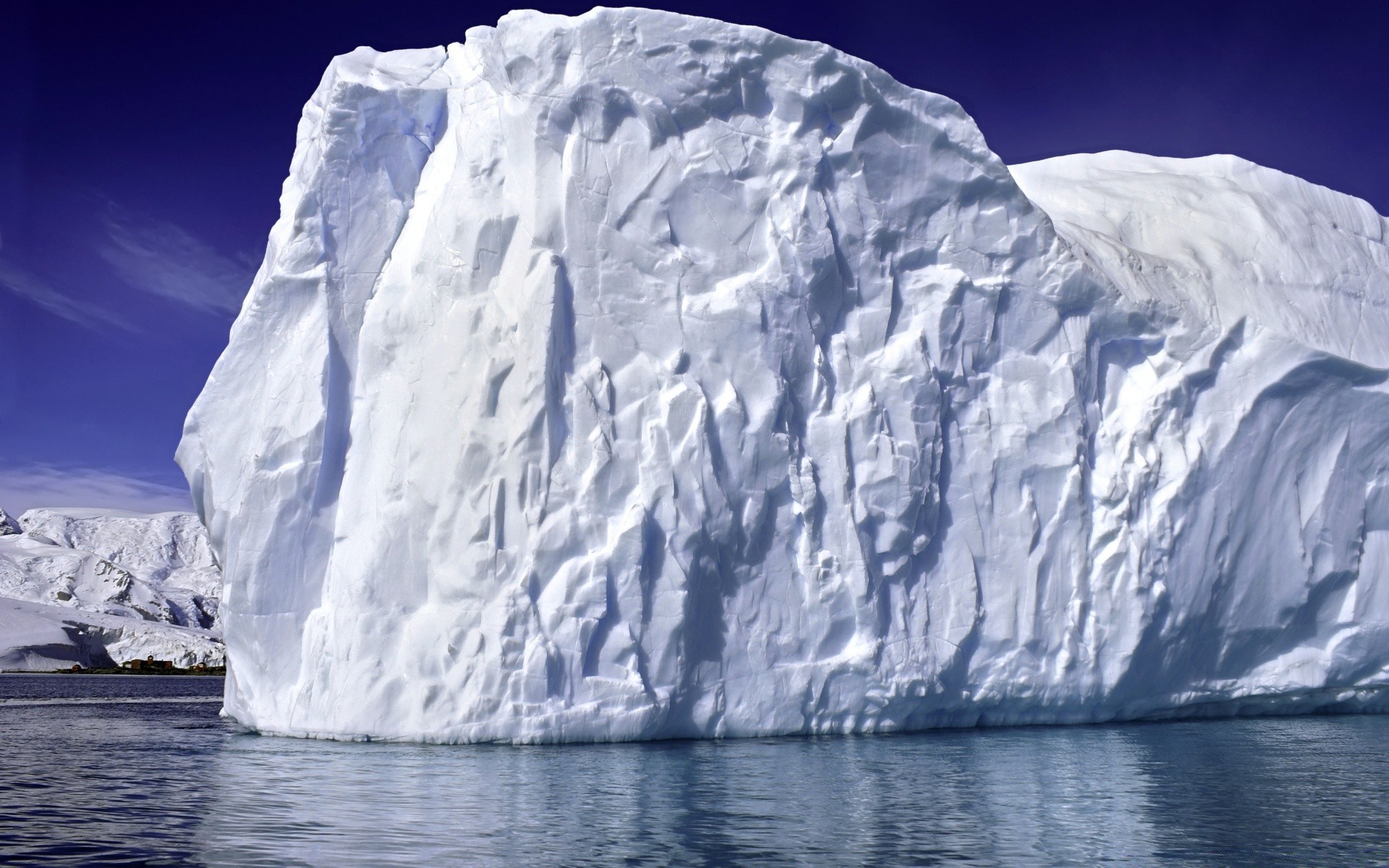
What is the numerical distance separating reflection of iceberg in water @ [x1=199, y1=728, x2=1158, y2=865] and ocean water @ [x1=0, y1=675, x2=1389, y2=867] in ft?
0.09

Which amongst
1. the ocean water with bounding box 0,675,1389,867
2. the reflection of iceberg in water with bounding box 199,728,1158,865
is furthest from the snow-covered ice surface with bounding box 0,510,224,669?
the reflection of iceberg in water with bounding box 199,728,1158,865

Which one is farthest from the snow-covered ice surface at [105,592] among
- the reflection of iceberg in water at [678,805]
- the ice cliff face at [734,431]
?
the reflection of iceberg in water at [678,805]

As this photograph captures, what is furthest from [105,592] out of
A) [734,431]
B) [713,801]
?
[713,801]

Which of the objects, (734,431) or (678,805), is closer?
(678,805)

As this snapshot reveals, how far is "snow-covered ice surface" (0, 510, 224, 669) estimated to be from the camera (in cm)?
4250

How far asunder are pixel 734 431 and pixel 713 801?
5239mm

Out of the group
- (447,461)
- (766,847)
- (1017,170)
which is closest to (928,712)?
(447,461)

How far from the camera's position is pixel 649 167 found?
1291 centimetres

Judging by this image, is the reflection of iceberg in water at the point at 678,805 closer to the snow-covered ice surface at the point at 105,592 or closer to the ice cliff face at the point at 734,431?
the ice cliff face at the point at 734,431

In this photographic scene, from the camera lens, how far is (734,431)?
1238 cm

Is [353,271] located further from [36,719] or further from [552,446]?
[36,719]

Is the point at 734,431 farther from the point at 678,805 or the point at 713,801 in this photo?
the point at 678,805

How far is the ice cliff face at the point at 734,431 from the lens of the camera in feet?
38.7

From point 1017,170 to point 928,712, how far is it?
31.8 ft
